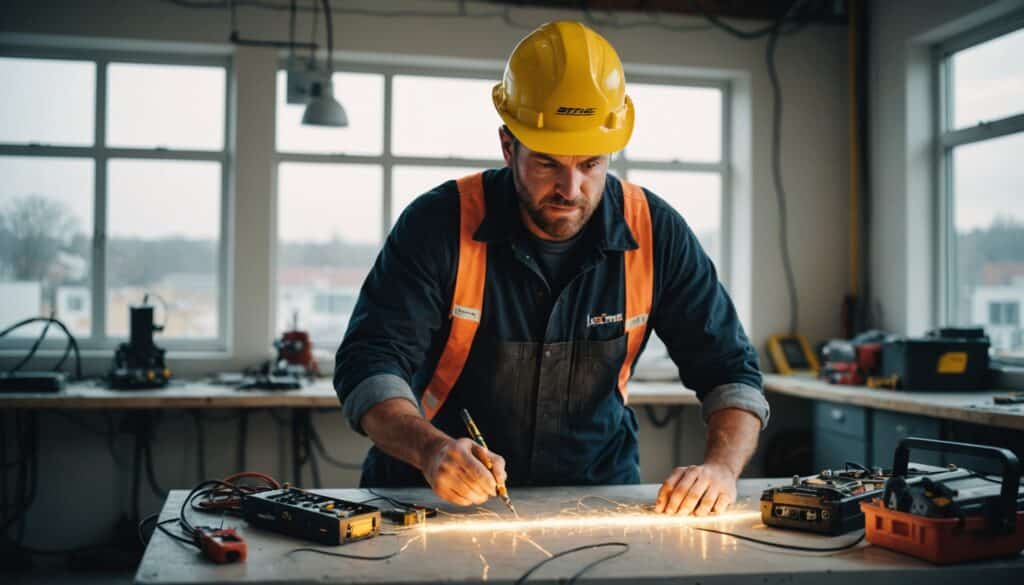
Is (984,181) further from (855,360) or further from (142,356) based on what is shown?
(142,356)

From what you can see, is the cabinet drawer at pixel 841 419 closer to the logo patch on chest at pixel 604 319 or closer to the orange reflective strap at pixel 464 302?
the logo patch on chest at pixel 604 319

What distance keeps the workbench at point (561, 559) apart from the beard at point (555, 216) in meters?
0.62

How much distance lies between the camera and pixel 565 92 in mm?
1726

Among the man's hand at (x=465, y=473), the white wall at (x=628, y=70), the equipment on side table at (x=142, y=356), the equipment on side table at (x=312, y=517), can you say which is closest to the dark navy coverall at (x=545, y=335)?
the man's hand at (x=465, y=473)

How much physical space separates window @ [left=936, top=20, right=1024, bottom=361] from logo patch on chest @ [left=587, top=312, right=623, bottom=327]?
2923mm

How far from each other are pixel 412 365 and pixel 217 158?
333 centimetres

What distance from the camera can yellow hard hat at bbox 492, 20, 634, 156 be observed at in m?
1.73

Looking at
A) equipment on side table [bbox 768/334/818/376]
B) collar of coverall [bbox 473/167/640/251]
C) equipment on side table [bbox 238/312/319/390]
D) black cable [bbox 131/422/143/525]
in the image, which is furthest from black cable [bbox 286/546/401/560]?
equipment on side table [bbox 768/334/818/376]

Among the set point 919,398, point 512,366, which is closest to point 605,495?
point 512,366

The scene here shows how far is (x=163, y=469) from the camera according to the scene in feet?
14.5

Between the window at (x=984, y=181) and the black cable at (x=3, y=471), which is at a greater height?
the window at (x=984, y=181)

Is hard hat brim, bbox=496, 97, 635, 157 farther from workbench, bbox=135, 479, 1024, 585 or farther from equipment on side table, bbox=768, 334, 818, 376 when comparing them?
equipment on side table, bbox=768, 334, 818, 376

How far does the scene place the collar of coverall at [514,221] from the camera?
1.86m

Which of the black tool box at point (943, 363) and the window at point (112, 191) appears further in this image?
the window at point (112, 191)
